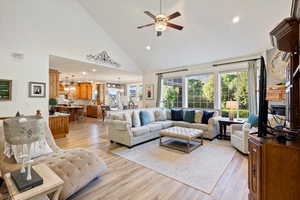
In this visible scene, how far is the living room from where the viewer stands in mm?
1407

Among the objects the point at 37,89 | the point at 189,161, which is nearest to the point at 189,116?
the point at 189,161

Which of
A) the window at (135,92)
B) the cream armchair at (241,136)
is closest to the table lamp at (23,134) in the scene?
the cream armchair at (241,136)

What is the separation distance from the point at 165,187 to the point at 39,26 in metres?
5.07

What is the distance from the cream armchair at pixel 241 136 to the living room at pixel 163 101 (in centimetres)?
3

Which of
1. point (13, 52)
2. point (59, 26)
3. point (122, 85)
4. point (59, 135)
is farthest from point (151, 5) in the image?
point (122, 85)

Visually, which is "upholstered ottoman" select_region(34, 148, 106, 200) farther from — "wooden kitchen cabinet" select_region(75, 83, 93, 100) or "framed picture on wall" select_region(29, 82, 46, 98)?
"wooden kitchen cabinet" select_region(75, 83, 93, 100)

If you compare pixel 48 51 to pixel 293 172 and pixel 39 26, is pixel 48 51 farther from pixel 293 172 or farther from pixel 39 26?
pixel 293 172

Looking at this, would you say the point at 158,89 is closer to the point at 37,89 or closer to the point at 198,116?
the point at 198,116

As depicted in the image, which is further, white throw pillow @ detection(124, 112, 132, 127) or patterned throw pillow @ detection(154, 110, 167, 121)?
patterned throw pillow @ detection(154, 110, 167, 121)

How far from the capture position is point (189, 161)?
10.0 feet

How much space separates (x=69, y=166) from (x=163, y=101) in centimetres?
566

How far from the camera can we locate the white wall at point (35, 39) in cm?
365

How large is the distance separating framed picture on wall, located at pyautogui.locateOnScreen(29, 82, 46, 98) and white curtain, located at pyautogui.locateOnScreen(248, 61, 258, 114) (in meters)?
6.21

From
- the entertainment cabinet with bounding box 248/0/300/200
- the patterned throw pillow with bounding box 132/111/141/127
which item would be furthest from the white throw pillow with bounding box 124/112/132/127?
the entertainment cabinet with bounding box 248/0/300/200
